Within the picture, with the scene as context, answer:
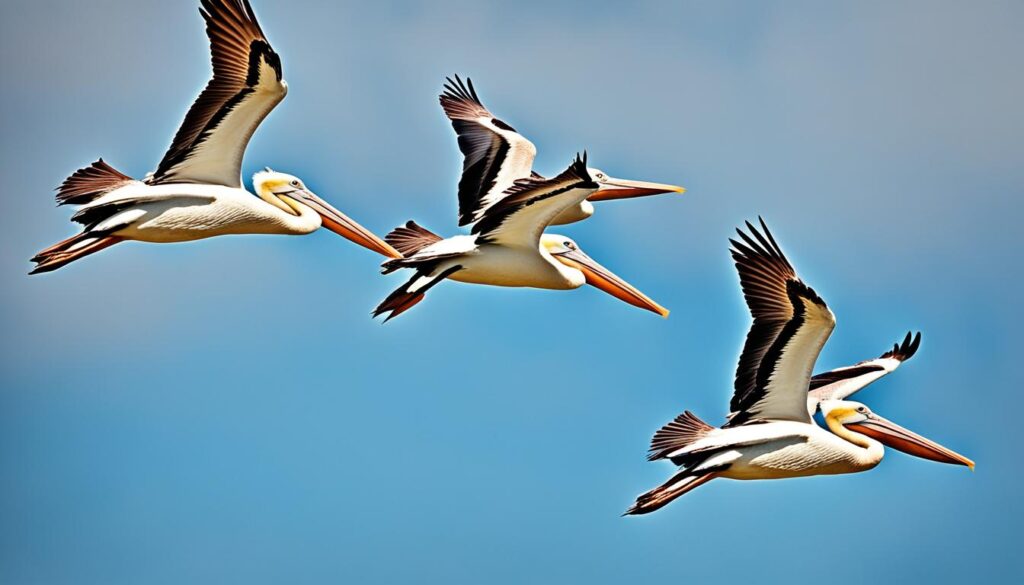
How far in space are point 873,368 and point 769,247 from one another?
2.73 meters

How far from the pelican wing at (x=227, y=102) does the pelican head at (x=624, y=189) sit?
5.18 m

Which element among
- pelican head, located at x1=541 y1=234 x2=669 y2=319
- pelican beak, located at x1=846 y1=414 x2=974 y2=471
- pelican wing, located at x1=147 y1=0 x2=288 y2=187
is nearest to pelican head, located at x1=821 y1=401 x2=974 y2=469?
pelican beak, located at x1=846 y1=414 x2=974 y2=471

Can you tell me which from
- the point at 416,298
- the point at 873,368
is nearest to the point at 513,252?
the point at 416,298

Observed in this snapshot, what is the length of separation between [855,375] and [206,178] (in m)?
5.89

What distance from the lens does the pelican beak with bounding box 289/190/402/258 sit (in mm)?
16672

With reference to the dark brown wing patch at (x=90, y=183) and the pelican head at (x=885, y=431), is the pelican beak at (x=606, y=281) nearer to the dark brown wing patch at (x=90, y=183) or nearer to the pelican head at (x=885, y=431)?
the pelican head at (x=885, y=431)

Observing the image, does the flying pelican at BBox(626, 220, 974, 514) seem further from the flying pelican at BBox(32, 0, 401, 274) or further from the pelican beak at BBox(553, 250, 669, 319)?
the flying pelican at BBox(32, 0, 401, 274)

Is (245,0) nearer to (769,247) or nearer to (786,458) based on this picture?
(769,247)

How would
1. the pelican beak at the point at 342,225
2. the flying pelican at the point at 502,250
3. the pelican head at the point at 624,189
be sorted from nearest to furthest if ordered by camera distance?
the flying pelican at the point at 502,250, the pelican beak at the point at 342,225, the pelican head at the point at 624,189

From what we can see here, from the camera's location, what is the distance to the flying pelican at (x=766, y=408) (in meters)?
14.7

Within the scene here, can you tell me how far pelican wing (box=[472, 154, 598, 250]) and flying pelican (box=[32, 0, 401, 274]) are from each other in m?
1.91

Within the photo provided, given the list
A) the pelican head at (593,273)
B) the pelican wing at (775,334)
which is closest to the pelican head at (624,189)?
the pelican head at (593,273)

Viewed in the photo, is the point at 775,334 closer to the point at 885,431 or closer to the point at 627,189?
the point at 885,431

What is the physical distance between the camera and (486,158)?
1778cm
